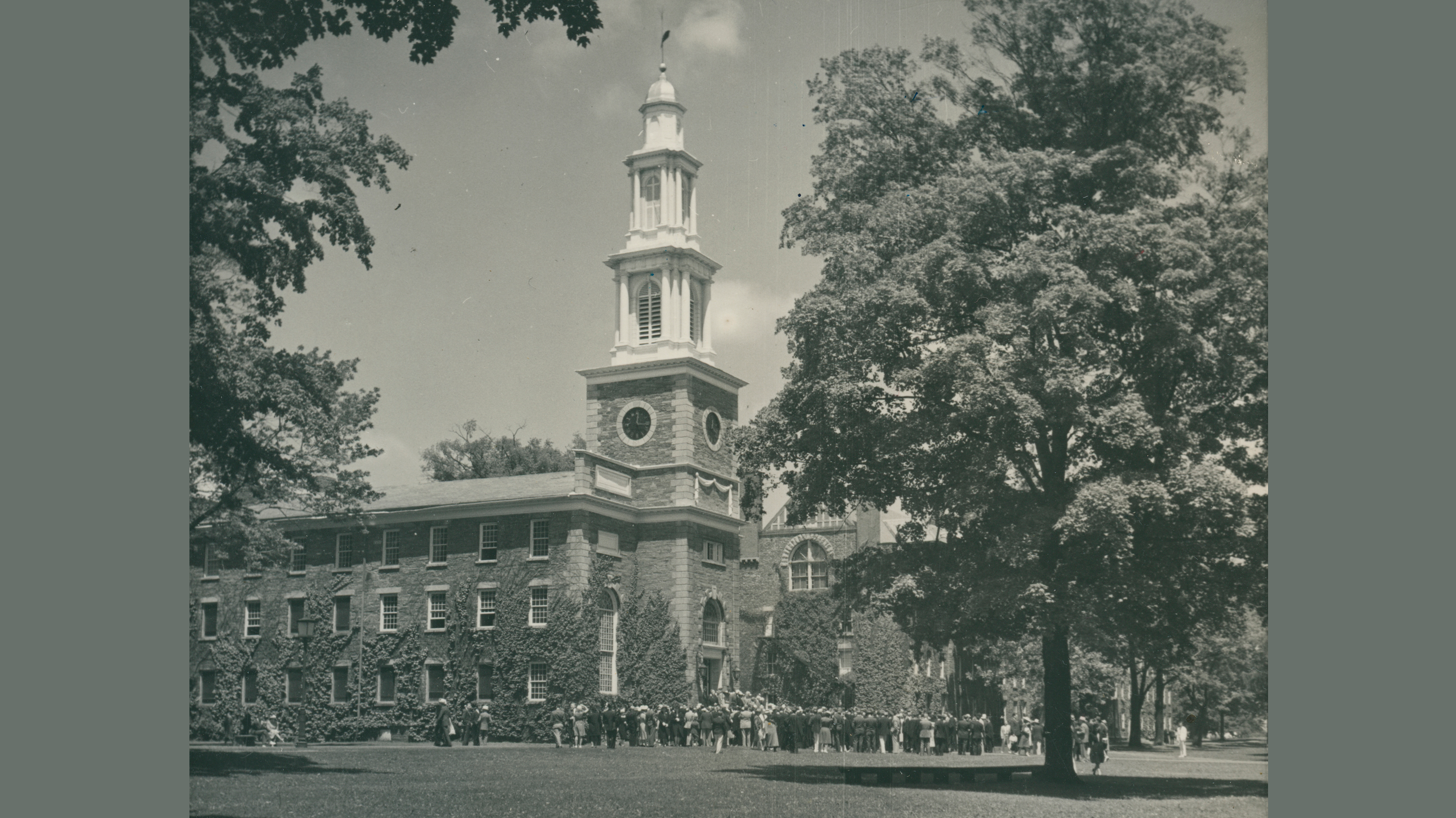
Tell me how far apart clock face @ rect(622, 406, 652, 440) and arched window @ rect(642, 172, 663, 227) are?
69.5 inches

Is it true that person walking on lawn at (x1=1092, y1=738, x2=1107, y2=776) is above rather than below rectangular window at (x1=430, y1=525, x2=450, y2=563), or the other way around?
below

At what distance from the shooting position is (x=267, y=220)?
46.4 feet

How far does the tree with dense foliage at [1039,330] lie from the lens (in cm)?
1246

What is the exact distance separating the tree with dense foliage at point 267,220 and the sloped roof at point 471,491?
10.2 inches

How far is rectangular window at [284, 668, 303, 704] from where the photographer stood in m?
14.4

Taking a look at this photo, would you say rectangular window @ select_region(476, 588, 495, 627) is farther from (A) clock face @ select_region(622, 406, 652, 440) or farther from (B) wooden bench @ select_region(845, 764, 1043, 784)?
(B) wooden bench @ select_region(845, 764, 1043, 784)

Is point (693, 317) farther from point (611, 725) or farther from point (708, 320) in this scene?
point (611, 725)

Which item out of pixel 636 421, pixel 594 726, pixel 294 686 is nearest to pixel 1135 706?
pixel 594 726

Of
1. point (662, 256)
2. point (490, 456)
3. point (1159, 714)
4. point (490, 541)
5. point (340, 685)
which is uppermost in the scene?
point (662, 256)

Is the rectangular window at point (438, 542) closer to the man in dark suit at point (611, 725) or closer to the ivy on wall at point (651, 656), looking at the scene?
the ivy on wall at point (651, 656)

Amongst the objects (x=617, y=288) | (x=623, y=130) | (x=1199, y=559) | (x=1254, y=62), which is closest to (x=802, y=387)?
(x=617, y=288)

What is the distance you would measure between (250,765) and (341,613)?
→ 1.57 metres

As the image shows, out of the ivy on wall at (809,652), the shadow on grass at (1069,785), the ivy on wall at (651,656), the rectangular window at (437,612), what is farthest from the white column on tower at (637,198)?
the shadow on grass at (1069,785)

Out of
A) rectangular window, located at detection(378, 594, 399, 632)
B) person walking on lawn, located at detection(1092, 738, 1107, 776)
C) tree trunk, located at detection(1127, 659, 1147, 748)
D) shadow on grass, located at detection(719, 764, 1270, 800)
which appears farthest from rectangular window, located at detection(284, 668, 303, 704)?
tree trunk, located at detection(1127, 659, 1147, 748)
